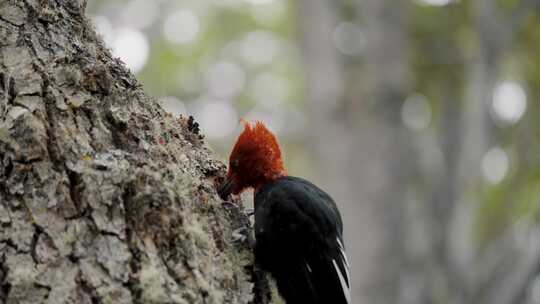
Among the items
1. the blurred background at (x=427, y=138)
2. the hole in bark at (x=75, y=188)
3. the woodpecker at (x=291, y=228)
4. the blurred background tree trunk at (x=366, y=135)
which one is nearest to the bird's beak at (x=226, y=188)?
the woodpecker at (x=291, y=228)

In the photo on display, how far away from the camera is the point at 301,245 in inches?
127

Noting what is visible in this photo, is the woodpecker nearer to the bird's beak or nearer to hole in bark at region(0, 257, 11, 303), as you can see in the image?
the bird's beak

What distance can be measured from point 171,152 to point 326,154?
5.45 metres

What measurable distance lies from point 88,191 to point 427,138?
20.5 ft

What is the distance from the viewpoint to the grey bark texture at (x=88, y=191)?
7.36 ft

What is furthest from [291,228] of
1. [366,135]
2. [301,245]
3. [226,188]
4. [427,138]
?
[427,138]

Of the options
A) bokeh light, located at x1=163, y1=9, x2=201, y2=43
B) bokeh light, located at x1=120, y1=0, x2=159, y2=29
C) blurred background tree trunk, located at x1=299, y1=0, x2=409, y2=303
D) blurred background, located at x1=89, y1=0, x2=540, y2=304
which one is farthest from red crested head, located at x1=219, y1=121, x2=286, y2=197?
bokeh light, located at x1=163, y1=9, x2=201, y2=43

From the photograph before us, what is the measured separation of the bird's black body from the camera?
3.11 m

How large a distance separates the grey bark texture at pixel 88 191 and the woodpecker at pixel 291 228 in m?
0.29

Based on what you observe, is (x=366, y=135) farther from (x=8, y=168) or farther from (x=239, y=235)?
(x=8, y=168)

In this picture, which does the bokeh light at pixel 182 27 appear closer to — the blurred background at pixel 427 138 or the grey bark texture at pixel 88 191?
the blurred background at pixel 427 138

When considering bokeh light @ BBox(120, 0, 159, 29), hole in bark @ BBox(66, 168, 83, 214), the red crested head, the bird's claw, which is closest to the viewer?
hole in bark @ BBox(66, 168, 83, 214)

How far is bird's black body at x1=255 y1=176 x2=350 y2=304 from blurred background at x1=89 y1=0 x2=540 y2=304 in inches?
155

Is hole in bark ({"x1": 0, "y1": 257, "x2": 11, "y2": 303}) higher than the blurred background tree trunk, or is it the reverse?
the blurred background tree trunk
